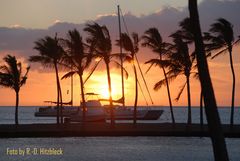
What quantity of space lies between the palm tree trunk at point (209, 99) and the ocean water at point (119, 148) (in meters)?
19.9

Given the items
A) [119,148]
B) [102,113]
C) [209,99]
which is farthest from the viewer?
[102,113]

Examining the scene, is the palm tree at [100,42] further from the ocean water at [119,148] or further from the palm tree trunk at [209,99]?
the palm tree trunk at [209,99]

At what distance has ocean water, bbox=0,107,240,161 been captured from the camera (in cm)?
3656

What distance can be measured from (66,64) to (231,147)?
2493 centimetres

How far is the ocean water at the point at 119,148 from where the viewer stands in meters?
36.6

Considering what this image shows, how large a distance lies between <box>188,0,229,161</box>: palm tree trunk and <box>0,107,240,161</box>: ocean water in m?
19.9

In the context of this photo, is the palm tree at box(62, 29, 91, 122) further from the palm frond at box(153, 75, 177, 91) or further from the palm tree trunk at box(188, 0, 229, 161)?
the palm tree trunk at box(188, 0, 229, 161)

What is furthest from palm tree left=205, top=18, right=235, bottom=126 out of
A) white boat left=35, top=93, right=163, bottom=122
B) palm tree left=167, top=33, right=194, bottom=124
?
white boat left=35, top=93, right=163, bottom=122

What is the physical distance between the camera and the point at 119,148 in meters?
42.8

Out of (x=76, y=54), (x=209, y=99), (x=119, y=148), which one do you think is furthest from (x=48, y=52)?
(x=209, y=99)

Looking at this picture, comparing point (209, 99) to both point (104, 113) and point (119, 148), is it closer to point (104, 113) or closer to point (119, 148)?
point (119, 148)

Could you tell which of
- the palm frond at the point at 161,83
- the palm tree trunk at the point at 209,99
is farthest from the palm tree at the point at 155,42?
the palm tree trunk at the point at 209,99

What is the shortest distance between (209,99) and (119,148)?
88.9ft

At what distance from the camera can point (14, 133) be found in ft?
161
